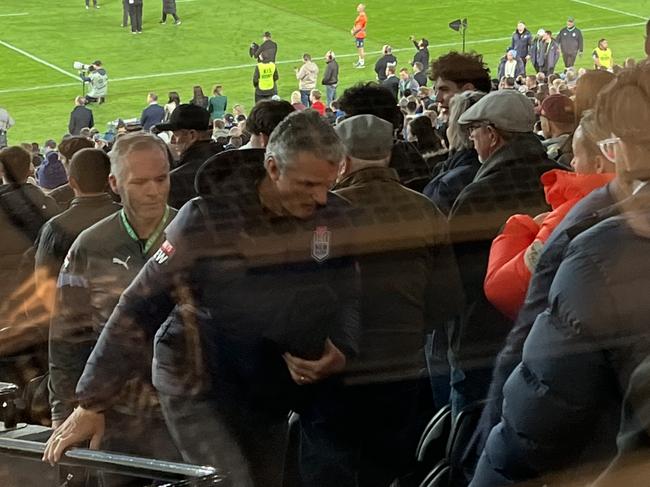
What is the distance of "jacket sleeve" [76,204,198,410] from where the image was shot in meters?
1.33

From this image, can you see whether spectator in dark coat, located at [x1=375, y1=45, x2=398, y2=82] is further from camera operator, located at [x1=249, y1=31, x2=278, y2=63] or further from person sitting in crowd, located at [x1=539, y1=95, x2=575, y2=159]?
person sitting in crowd, located at [x1=539, y1=95, x2=575, y2=159]

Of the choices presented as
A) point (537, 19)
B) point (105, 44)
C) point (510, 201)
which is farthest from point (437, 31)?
point (510, 201)

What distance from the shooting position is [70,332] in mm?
1573

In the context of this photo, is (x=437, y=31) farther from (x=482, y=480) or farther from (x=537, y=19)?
(x=482, y=480)

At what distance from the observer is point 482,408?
125cm

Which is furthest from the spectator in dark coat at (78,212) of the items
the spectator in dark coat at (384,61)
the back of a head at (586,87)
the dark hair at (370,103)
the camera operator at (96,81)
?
the camera operator at (96,81)

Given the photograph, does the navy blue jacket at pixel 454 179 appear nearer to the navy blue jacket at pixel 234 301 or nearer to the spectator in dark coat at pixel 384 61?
the navy blue jacket at pixel 234 301

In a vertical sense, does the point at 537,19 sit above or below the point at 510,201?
below

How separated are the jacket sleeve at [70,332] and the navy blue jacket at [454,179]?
50 centimetres

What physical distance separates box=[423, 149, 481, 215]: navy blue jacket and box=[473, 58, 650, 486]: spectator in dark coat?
2.49 ft

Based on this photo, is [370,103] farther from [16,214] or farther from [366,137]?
[16,214]

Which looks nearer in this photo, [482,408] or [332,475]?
[482,408]

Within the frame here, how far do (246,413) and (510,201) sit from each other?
447 millimetres

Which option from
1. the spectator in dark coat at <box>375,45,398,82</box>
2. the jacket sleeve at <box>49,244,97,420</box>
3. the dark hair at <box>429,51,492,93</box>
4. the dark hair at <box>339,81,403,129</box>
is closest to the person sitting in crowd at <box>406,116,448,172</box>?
the dark hair at <box>429,51,492,93</box>
